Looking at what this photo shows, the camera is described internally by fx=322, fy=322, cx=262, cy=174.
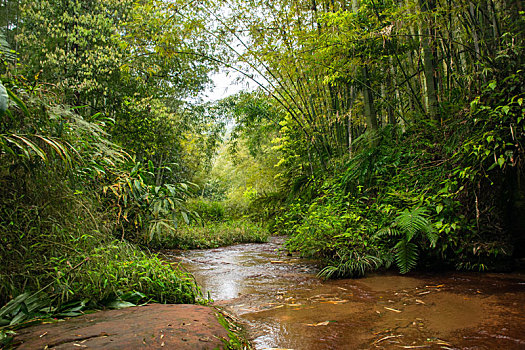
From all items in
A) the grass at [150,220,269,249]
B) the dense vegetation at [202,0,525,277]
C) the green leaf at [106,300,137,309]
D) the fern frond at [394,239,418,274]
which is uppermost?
the dense vegetation at [202,0,525,277]

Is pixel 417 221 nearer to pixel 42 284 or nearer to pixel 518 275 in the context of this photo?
pixel 518 275

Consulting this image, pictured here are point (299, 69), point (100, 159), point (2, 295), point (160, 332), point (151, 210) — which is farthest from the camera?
point (299, 69)

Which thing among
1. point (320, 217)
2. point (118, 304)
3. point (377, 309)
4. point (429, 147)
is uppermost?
point (429, 147)

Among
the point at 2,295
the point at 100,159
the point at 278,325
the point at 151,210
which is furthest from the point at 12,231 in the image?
the point at 278,325

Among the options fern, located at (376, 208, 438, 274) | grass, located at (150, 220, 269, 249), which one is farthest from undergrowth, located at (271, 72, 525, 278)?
grass, located at (150, 220, 269, 249)

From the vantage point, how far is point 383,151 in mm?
A: 3895

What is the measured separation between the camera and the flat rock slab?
114 cm

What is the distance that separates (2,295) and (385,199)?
3152 millimetres

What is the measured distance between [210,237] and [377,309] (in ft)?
15.4

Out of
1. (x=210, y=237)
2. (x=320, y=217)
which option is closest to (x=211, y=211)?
(x=210, y=237)

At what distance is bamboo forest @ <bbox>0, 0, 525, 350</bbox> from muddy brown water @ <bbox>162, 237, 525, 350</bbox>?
0.05ft

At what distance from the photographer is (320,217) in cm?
360

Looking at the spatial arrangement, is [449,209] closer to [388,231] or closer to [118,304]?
[388,231]

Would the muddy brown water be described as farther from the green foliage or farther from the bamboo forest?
the green foliage
